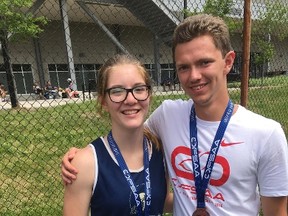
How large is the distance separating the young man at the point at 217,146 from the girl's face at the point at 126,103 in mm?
266

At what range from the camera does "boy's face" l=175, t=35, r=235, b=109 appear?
1833 millimetres

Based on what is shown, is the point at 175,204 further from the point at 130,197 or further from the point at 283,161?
the point at 283,161

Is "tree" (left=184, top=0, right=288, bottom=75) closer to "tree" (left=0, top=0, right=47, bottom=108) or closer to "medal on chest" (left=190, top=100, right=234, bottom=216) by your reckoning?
"tree" (left=0, top=0, right=47, bottom=108)

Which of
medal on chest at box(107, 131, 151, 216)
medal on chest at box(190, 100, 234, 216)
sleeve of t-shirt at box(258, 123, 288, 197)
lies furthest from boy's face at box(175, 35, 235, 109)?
medal on chest at box(107, 131, 151, 216)

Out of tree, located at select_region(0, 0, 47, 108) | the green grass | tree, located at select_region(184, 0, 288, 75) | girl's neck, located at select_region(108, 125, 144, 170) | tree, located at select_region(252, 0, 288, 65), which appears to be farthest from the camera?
tree, located at select_region(252, 0, 288, 65)

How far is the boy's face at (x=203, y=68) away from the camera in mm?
1833

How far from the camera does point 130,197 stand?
1.78 metres

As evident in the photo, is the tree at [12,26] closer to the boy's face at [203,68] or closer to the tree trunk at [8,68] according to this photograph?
the tree trunk at [8,68]

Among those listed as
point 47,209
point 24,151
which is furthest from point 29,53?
point 47,209

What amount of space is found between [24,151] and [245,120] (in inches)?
238

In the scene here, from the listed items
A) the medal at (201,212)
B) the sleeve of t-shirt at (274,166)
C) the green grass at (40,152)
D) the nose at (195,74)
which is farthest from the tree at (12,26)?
the sleeve of t-shirt at (274,166)

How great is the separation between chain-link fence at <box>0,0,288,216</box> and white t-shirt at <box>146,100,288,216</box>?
26.2 inches

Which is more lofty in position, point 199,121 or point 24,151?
point 199,121

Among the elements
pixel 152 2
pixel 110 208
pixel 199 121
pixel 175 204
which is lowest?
pixel 175 204
